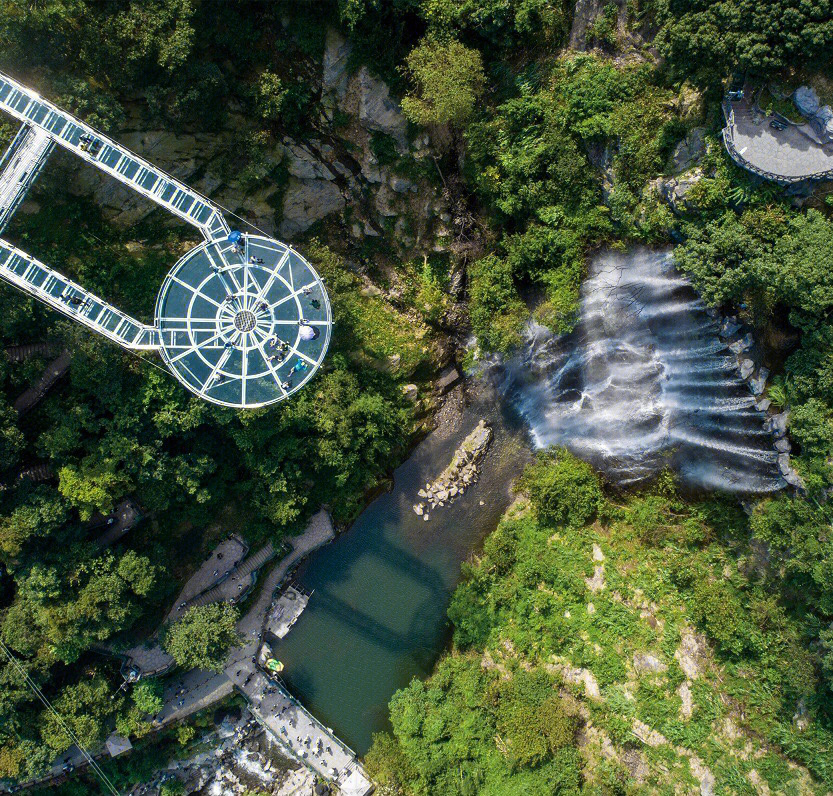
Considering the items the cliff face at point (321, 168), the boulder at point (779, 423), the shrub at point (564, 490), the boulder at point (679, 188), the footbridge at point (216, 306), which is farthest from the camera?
the shrub at point (564, 490)

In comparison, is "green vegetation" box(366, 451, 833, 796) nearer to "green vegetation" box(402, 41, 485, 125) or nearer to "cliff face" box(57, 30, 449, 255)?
"cliff face" box(57, 30, 449, 255)

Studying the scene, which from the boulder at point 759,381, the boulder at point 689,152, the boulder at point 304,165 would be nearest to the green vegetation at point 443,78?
the boulder at point 304,165

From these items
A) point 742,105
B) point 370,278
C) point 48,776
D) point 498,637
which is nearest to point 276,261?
point 370,278

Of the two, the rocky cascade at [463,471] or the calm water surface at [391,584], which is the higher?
the rocky cascade at [463,471]

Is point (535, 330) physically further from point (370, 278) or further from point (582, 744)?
point (582, 744)

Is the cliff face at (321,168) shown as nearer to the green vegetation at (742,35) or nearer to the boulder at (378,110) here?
the boulder at (378,110)

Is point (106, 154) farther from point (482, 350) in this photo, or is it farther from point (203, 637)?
point (203, 637)
